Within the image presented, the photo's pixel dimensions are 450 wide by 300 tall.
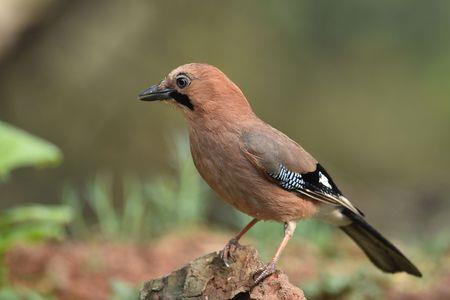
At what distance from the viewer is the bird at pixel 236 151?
564 cm

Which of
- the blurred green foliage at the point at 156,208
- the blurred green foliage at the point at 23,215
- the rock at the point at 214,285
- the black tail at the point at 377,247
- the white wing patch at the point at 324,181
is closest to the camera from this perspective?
the rock at the point at 214,285

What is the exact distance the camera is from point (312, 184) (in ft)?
19.8

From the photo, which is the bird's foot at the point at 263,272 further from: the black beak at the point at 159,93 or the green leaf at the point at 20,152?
the green leaf at the point at 20,152

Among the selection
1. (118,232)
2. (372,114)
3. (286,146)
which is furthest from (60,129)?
(286,146)

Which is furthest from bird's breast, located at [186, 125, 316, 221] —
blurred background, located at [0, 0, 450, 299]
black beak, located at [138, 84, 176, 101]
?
blurred background, located at [0, 0, 450, 299]

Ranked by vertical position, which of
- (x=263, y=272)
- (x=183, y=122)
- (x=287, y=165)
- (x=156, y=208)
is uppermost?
(x=183, y=122)

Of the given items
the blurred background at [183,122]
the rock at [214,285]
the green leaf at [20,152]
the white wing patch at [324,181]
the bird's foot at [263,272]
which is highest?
the blurred background at [183,122]

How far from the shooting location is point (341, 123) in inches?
602

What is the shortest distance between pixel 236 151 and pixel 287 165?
15.7 inches

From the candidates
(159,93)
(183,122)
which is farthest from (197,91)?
(183,122)

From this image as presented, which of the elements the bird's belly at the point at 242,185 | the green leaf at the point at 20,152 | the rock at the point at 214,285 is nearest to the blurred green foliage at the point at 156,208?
the green leaf at the point at 20,152

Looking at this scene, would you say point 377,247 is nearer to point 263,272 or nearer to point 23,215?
point 263,272

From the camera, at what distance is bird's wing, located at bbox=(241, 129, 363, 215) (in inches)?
226

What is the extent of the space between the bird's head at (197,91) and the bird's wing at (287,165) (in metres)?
0.26
